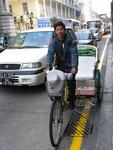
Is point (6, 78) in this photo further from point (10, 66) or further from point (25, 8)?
point (25, 8)

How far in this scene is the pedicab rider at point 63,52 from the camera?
228 inches

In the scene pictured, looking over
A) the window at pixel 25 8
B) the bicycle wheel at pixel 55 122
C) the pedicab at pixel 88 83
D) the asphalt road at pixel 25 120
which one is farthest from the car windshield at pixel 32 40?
the window at pixel 25 8

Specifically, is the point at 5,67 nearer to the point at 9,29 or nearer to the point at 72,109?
the point at 72,109

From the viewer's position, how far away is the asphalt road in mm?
5113

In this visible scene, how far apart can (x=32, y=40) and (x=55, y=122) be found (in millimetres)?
5330

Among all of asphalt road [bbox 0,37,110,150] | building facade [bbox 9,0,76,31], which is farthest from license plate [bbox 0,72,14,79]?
building facade [bbox 9,0,76,31]

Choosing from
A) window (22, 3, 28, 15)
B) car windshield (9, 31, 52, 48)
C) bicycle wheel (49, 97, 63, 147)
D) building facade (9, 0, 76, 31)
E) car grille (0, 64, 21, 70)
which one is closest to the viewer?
bicycle wheel (49, 97, 63, 147)

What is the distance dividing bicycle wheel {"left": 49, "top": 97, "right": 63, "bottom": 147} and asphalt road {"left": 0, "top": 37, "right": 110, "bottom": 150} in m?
0.12

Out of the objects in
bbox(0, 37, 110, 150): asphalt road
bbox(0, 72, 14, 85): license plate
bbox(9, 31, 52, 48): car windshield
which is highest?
bbox(9, 31, 52, 48): car windshield

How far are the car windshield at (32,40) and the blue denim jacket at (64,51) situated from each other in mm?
3626

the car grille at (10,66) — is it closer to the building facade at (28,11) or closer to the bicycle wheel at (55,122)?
the bicycle wheel at (55,122)

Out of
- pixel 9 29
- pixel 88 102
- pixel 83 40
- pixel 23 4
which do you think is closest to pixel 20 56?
pixel 88 102

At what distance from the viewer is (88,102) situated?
717cm

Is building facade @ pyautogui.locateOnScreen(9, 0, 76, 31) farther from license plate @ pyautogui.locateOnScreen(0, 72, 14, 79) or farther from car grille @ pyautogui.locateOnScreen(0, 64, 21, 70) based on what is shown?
license plate @ pyautogui.locateOnScreen(0, 72, 14, 79)
